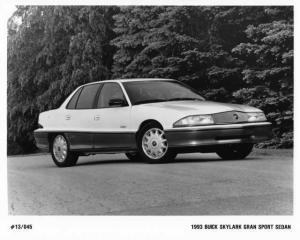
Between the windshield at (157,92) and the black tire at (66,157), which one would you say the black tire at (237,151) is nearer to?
the windshield at (157,92)

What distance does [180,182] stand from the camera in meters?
9.90

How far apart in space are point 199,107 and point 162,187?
2.01 metres

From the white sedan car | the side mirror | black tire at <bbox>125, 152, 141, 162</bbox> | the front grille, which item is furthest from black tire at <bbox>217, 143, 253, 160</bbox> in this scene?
the side mirror

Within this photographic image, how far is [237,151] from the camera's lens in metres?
11.8

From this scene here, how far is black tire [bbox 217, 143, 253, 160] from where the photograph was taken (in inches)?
459

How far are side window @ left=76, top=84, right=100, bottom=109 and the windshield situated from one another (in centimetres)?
64

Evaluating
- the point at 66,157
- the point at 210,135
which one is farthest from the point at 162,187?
the point at 66,157

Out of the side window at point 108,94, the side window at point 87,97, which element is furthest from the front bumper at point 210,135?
the side window at point 87,97

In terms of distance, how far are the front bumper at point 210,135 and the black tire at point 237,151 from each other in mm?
446

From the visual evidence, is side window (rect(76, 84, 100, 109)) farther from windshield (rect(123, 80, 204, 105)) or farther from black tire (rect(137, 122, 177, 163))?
black tire (rect(137, 122, 177, 163))

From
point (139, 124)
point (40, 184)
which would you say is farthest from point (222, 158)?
point (40, 184)

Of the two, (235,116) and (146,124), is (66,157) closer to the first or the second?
(146,124)

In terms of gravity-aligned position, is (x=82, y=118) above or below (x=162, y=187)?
above
